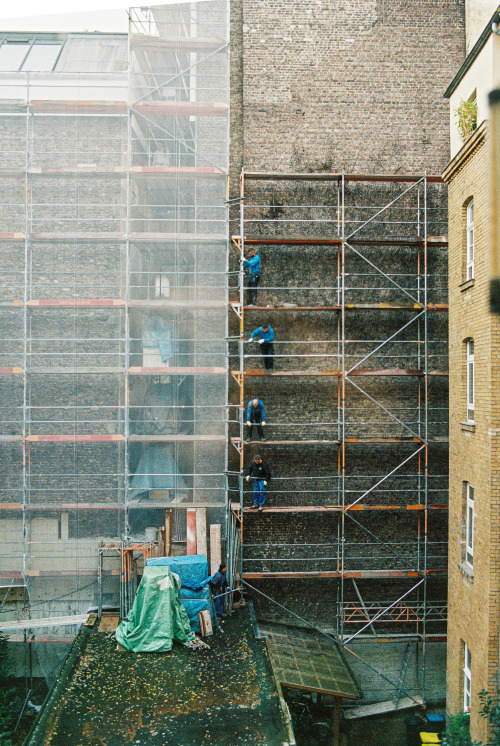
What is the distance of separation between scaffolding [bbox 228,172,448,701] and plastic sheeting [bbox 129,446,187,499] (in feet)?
4.20

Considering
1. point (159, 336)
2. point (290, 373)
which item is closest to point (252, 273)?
point (290, 373)

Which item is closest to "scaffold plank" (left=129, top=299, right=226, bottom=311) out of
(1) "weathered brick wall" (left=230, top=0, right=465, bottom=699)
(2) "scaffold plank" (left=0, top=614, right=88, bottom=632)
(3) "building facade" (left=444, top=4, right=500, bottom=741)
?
(1) "weathered brick wall" (left=230, top=0, right=465, bottom=699)

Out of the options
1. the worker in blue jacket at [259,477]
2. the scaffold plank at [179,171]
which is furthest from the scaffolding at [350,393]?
the scaffold plank at [179,171]

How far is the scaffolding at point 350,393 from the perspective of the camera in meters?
12.3

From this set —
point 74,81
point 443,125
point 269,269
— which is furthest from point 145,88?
point 443,125

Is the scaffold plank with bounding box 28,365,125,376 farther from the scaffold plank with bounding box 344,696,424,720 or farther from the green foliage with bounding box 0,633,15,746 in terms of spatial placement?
the scaffold plank with bounding box 344,696,424,720

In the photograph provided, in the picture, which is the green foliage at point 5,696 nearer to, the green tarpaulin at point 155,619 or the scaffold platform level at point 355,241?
the green tarpaulin at point 155,619

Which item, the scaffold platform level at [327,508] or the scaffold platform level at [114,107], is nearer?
the scaffold platform level at [327,508]

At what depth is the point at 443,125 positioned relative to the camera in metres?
12.8

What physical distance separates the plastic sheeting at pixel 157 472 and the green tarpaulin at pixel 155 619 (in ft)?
6.99

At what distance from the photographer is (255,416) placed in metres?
11.9

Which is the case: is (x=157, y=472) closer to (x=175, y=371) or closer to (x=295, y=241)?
(x=175, y=371)

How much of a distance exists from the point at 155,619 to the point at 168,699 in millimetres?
1701

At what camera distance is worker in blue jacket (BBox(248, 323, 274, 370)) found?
1181 cm
